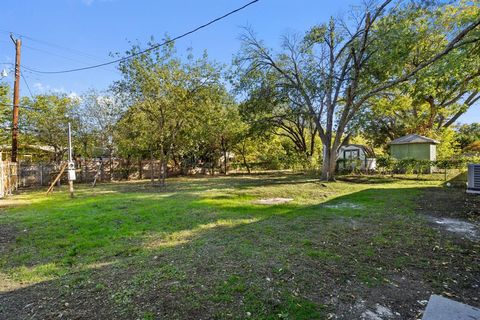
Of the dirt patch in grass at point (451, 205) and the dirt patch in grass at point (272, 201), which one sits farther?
the dirt patch in grass at point (272, 201)

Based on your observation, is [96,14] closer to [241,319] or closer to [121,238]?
[121,238]

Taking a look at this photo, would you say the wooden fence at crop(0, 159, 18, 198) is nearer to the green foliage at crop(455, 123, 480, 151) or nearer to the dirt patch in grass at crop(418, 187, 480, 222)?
the dirt patch in grass at crop(418, 187, 480, 222)

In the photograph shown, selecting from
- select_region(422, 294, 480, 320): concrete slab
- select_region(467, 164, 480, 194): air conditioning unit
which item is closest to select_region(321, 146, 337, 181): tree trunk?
select_region(467, 164, 480, 194): air conditioning unit

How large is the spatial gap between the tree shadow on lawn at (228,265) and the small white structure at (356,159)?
39.7 ft

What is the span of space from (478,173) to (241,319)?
8532 millimetres

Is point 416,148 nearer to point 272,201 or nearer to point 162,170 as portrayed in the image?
point 272,201

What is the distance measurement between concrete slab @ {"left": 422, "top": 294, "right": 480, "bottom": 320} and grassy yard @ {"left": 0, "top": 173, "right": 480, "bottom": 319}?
14 centimetres

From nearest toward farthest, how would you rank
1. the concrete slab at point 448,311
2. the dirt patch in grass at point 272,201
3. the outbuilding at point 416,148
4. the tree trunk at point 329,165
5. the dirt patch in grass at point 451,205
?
the concrete slab at point 448,311
the dirt patch in grass at point 451,205
the dirt patch in grass at point 272,201
the tree trunk at point 329,165
the outbuilding at point 416,148

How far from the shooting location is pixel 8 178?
11.6 metres

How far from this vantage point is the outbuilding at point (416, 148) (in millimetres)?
16562

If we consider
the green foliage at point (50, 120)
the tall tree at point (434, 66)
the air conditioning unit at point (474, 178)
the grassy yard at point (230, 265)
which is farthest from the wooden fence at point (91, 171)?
the air conditioning unit at point (474, 178)

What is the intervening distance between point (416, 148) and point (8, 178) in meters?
21.2

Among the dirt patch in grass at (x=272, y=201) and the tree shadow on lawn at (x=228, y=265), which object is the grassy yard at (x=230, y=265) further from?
the dirt patch in grass at (x=272, y=201)

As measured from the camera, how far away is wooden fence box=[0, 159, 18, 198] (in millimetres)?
10588
